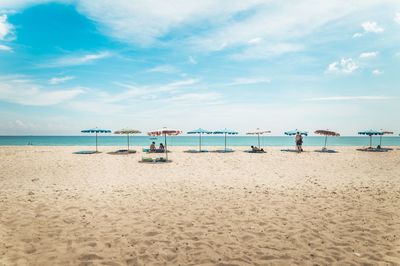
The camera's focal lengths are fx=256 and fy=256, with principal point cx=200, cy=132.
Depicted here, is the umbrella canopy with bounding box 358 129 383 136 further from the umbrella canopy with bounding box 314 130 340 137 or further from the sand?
the sand

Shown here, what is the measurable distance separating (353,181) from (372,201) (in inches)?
148

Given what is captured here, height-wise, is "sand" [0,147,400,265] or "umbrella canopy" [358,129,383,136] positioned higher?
"umbrella canopy" [358,129,383,136]

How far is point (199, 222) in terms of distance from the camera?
6.77 m

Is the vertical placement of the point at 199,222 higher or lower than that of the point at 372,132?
lower

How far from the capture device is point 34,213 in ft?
24.0

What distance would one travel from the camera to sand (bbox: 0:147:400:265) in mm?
5055

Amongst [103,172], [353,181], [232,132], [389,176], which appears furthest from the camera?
[232,132]

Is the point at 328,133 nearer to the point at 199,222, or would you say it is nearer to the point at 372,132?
the point at 372,132

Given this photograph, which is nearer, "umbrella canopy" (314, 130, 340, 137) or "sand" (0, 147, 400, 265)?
"sand" (0, 147, 400, 265)

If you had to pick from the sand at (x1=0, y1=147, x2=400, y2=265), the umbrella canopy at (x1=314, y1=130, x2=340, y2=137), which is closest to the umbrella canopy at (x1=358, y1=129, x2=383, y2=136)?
the umbrella canopy at (x1=314, y1=130, x2=340, y2=137)

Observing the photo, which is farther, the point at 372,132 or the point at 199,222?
the point at 372,132

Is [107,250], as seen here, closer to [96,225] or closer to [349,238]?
[96,225]

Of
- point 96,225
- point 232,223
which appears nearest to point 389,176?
point 232,223

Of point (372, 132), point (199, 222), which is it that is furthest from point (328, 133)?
point (199, 222)
